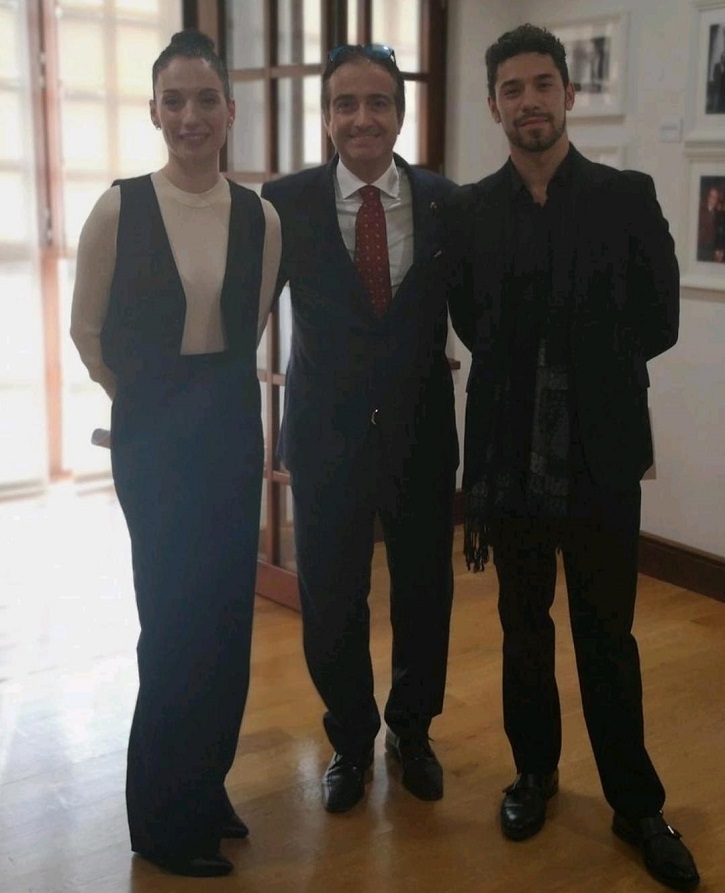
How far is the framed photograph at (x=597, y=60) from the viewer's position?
3762 mm

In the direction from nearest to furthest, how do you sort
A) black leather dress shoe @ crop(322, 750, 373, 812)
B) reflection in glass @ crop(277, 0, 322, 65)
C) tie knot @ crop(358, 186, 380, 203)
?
tie knot @ crop(358, 186, 380, 203) → black leather dress shoe @ crop(322, 750, 373, 812) → reflection in glass @ crop(277, 0, 322, 65)

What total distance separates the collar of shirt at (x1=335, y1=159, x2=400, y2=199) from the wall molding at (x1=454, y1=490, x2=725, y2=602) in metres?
1.59

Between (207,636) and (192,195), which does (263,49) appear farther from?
(207,636)

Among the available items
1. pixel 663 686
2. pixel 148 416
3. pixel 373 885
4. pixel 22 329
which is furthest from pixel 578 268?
pixel 22 329

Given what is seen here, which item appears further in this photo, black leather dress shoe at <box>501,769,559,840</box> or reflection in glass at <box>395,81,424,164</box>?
reflection in glass at <box>395,81,424,164</box>

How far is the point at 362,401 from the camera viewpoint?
90.0 inches

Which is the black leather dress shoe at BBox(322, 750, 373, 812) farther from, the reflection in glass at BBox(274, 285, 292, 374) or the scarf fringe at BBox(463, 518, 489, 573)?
the reflection in glass at BBox(274, 285, 292, 374)

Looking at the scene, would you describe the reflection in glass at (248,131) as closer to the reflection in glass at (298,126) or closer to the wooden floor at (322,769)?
the reflection in glass at (298,126)

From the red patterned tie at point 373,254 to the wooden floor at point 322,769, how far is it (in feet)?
3.49

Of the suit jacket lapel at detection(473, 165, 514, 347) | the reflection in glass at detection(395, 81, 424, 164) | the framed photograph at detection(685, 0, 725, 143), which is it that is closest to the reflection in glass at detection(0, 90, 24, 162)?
the reflection in glass at detection(395, 81, 424, 164)

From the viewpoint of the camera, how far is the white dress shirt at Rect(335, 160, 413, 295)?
7.52 ft

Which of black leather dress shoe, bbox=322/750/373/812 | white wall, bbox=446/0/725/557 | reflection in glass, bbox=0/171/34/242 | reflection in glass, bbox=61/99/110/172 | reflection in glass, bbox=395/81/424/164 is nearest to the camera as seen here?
black leather dress shoe, bbox=322/750/373/812

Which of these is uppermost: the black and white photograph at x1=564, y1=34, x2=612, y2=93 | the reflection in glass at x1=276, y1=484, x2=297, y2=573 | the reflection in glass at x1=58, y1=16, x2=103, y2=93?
the reflection in glass at x1=58, y1=16, x2=103, y2=93

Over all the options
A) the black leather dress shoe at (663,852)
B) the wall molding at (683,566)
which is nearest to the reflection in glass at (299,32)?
the wall molding at (683,566)
